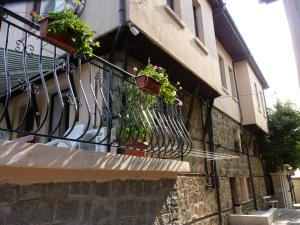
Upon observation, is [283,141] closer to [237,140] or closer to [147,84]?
[237,140]

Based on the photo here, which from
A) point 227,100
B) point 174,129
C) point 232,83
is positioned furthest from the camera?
point 232,83

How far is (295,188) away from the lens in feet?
79.8

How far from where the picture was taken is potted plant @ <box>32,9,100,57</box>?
2.68 meters

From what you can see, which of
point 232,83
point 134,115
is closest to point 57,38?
point 134,115

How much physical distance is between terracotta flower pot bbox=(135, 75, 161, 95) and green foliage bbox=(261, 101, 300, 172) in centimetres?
1291

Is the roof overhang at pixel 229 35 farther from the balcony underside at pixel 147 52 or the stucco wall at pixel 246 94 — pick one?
the balcony underside at pixel 147 52

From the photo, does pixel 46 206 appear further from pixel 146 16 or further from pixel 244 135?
pixel 244 135

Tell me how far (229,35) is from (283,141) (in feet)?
24.0

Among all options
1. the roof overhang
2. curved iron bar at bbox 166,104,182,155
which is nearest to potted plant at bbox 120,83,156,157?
curved iron bar at bbox 166,104,182,155

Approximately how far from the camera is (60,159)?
2.45m

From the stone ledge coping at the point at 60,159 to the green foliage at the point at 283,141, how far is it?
13413mm

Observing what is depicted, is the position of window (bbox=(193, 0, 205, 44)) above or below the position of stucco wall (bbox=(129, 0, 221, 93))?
above

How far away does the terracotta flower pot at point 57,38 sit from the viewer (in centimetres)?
266

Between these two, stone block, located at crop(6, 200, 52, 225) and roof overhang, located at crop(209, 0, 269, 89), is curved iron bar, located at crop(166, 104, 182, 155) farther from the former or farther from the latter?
roof overhang, located at crop(209, 0, 269, 89)
